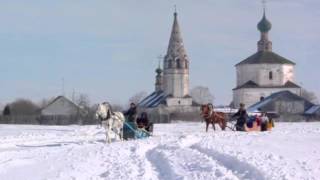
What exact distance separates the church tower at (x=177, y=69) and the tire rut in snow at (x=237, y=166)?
103 m

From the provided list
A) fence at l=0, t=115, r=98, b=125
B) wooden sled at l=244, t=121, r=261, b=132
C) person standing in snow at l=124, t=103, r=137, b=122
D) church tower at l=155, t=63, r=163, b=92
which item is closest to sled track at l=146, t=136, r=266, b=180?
person standing in snow at l=124, t=103, r=137, b=122

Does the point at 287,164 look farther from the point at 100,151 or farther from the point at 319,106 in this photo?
the point at 319,106

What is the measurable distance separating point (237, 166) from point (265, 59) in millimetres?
103781

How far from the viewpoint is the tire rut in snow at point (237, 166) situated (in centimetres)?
1284

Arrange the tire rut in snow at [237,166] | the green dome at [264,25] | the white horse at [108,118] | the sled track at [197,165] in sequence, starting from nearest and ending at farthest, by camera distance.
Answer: the tire rut in snow at [237,166] < the sled track at [197,165] < the white horse at [108,118] < the green dome at [264,25]

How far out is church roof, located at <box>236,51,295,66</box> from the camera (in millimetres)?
115775

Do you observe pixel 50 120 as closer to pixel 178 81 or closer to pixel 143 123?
pixel 178 81

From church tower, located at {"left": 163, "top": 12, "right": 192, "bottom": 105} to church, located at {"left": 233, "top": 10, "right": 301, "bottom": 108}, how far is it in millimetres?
9101

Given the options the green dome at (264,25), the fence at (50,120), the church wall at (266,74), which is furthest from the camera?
the green dome at (264,25)

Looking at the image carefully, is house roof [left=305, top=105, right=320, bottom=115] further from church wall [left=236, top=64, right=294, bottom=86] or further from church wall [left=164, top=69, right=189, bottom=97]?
church wall [left=164, top=69, right=189, bottom=97]

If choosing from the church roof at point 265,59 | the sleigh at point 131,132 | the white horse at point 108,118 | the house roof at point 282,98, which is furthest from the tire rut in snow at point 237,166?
the church roof at point 265,59

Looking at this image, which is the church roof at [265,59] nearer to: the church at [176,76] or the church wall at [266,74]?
the church wall at [266,74]

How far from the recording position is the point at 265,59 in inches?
4589

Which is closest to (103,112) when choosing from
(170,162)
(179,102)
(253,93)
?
(170,162)
